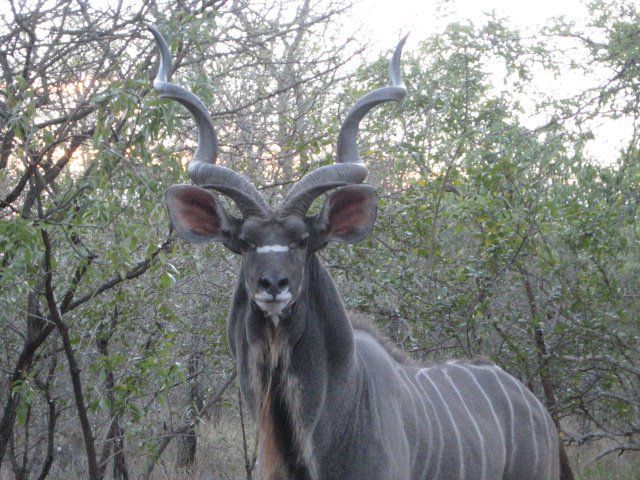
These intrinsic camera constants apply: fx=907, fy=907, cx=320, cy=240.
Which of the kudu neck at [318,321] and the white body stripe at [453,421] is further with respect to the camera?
the white body stripe at [453,421]

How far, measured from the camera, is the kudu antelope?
10.2 ft

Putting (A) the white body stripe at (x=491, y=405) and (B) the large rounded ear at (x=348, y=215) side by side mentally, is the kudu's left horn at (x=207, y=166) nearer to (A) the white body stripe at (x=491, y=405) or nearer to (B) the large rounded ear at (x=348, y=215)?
(B) the large rounded ear at (x=348, y=215)

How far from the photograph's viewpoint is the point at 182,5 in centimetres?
526

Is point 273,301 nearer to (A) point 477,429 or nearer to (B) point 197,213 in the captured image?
(B) point 197,213

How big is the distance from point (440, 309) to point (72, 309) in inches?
88.9

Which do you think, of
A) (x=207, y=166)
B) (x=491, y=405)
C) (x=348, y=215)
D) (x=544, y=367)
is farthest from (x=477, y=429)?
(x=544, y=367)

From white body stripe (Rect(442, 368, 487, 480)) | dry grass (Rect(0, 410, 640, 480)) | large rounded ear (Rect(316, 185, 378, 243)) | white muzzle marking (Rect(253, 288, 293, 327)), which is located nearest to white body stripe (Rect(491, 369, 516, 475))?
white body stripe (Rect(442, 368, 487, 480))

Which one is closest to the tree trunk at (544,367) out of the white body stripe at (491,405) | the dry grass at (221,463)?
the dry grass at (221,463)

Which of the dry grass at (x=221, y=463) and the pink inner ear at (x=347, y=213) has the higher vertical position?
the pink inner ear at (x=347, y=213)

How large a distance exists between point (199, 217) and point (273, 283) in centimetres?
61

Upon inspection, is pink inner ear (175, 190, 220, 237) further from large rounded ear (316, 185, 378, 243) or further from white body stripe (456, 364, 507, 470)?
white body stripe (456, 364, 507, 470)

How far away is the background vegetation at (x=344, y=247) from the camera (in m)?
4.65

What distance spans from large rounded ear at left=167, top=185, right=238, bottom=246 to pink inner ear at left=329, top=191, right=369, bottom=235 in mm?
370

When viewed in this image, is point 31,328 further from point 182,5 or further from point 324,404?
point 324,404
